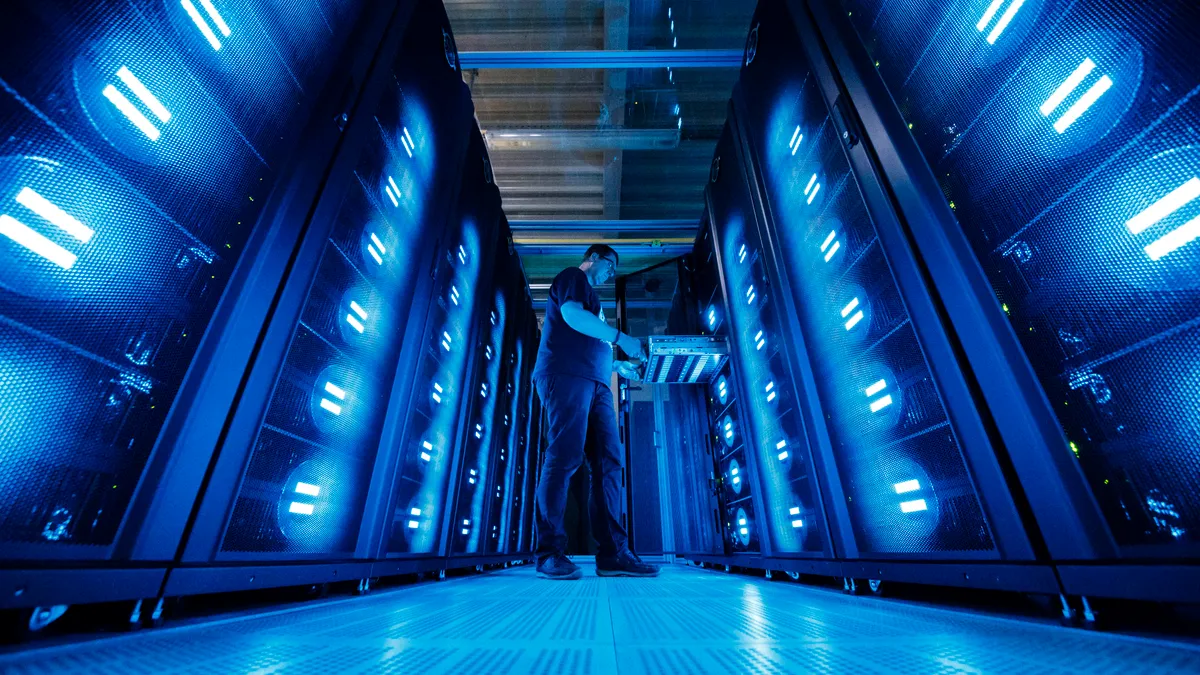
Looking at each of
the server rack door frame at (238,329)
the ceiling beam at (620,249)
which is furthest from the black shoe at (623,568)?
the ceiling beam at (620,249)

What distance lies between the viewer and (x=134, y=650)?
64cm

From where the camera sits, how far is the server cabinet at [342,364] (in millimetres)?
1043

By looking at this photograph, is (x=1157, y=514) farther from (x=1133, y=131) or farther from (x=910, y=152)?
(x=910, y=152)

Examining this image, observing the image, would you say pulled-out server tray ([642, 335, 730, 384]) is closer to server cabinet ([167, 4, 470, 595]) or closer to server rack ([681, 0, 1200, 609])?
server rack ([681, 0, 1200, 609])

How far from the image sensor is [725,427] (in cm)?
303

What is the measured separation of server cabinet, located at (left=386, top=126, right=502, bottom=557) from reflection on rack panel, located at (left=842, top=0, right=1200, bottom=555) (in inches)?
77.0

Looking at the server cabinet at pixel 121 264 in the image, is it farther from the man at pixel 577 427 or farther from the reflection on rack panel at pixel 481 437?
the reflection on rack panel at pixel 481 437

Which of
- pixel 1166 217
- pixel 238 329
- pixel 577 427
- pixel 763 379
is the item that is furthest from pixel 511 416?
pixel 1166 217

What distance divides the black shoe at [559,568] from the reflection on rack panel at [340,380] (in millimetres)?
871

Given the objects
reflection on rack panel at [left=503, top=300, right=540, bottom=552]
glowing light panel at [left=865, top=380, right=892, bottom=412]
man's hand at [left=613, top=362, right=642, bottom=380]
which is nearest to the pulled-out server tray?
man's hand at [left=613, top=362, right=642, bottom=380]

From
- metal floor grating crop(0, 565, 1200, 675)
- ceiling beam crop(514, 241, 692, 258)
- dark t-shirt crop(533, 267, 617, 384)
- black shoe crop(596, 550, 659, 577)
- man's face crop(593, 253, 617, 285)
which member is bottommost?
metal floor grating crop(0, 565, 1200, 675)

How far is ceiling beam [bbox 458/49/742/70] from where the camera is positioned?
9.36 feet

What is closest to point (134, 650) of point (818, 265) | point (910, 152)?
point (910, 152)

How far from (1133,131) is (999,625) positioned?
862 millimetres
